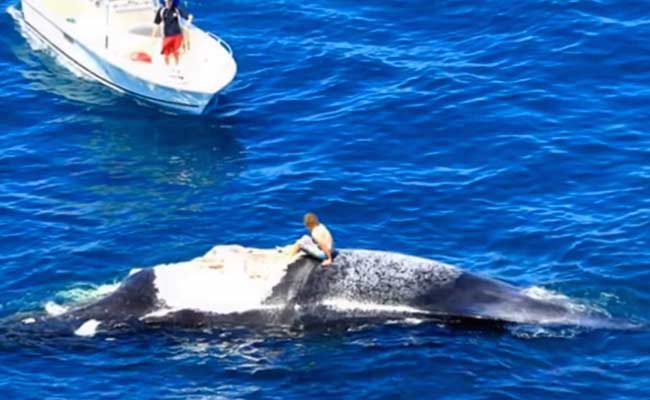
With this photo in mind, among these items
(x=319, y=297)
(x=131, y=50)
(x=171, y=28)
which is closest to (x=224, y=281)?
(x=319, y=297)

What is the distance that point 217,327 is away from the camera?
118 ft

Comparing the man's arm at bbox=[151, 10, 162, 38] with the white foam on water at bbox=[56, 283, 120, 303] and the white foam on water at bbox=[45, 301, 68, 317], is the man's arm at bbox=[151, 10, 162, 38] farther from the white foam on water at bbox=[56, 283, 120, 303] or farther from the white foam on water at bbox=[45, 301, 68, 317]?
the white foam on water at bbox=[45, 301, 68, 317]

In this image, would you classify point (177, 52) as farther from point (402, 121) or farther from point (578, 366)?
point (578, 366)

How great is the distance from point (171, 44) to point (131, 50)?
6.27 feet

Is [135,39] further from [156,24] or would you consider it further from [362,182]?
[362,182]

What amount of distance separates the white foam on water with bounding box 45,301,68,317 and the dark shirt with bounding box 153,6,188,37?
44.6 ft

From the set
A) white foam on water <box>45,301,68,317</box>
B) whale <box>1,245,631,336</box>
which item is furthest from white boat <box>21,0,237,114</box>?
whale <box>1,245,631,336</box>

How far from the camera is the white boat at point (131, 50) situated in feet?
161

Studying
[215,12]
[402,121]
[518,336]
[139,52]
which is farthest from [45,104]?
[518,336]

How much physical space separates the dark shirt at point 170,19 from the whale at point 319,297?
1448 cm

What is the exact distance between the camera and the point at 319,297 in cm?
3566

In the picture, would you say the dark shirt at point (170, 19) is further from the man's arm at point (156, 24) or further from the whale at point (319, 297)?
the whale at point (319, 297)

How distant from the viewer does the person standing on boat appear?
49344 millimetres

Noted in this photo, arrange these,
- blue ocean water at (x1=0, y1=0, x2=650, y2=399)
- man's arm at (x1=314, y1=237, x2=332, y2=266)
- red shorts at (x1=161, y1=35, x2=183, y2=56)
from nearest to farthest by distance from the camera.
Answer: blue ocean water at (x1=0, y1=0, x2=650, y2=399)
man's arm at (x1=314, y1=237, x2=332, y2=266)
red shorts at (x1=161, y1=35, x2=183, y2=56)
